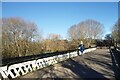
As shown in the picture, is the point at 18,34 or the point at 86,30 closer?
the point at 18,34

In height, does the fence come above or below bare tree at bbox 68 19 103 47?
below

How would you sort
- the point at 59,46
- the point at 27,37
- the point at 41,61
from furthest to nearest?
the point at 59,46, the point at 27,37, the point at 41,61

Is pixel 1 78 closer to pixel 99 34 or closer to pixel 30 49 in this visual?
pixel 30 49

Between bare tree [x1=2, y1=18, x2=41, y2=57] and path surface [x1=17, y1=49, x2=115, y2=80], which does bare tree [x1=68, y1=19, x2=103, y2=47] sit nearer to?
bare tree [x1=2, y1=18, x2=41, y2=57]

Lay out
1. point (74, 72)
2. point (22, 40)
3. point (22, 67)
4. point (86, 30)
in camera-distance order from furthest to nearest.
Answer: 1. point (86, 30)
2. point (22, 40)
3. point (74, 72)
4. point (22, 67)

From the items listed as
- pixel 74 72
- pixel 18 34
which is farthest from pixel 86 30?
pixel 74 72

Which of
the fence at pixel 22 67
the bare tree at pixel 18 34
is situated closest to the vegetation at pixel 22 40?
the bare tree at pixel 18 34

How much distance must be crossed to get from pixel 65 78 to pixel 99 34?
7415 centimetres

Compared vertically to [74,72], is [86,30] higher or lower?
higher

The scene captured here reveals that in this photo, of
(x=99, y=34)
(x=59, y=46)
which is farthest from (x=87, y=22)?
(x=59, y=46)

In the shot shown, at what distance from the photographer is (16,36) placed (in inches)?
1459

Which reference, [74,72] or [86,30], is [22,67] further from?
[86,30]

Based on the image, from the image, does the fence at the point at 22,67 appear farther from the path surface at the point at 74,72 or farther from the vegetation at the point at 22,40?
the vegetation at the point at 22,40

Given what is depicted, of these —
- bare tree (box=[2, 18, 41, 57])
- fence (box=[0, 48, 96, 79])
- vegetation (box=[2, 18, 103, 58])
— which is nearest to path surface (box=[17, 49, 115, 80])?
fence (box=[0, 48, 96, 79])
